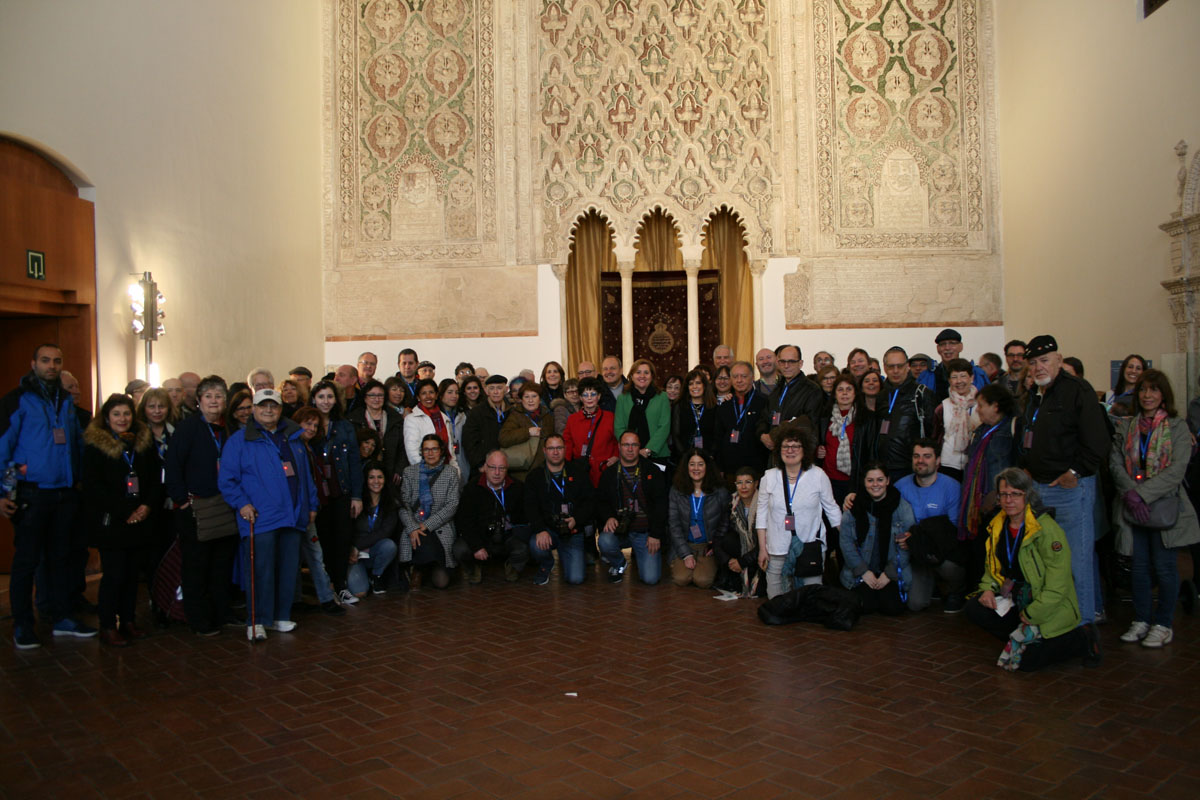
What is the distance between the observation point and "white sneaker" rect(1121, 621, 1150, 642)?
16.1 ft

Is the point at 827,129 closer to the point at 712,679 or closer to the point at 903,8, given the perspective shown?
the point at 903,8

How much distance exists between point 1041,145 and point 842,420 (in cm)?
588

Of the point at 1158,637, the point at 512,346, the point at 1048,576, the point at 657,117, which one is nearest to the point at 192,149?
the point at 512,346

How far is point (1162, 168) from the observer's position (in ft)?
26.1

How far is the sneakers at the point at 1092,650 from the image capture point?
14.8 feet

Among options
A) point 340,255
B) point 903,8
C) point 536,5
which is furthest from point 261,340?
point 903,8

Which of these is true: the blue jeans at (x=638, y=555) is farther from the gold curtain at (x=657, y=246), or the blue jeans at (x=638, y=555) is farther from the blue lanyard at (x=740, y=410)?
the gold curtain at (x=657, y=246)

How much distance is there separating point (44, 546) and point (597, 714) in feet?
11.8

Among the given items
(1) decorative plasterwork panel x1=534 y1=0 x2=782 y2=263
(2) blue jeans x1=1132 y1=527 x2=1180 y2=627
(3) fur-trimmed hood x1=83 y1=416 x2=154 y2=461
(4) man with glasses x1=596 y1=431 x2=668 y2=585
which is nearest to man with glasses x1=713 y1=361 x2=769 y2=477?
(4) man with glasses x1=596 y1=431 x2=668 y2=585

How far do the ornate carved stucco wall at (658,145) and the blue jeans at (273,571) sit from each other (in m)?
6.10

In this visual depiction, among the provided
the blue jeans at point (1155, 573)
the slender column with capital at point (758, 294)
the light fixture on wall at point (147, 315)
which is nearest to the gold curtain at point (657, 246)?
the slender column with capital at point (758, 294)

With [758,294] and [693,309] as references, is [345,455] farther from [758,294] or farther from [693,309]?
[758,294]

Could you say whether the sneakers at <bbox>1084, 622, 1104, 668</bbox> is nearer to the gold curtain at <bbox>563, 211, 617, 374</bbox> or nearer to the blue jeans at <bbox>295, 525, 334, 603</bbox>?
the blue jeans at <bbox>295, 525, 334, 603</bbox>

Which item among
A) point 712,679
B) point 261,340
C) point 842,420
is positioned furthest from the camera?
point 261,340
